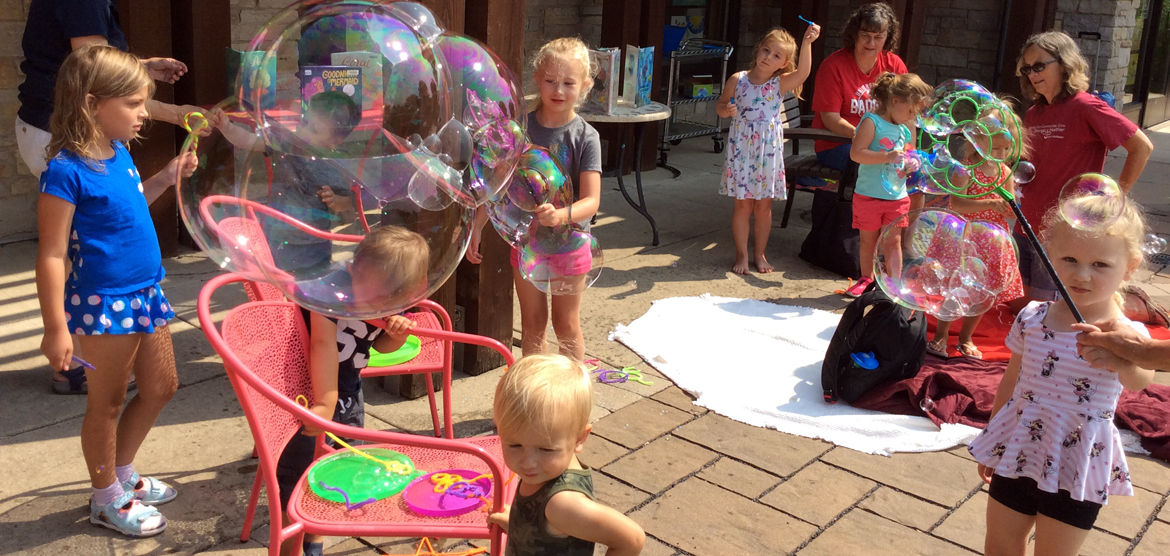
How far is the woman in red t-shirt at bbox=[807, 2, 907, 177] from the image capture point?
19.6ft

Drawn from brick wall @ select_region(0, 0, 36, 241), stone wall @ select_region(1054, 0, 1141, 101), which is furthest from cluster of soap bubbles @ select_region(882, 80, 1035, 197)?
stone wall @ select_region(1054, 0, 1141, 101)

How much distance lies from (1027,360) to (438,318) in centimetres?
188

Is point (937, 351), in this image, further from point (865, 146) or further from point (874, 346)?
point (865, 146)

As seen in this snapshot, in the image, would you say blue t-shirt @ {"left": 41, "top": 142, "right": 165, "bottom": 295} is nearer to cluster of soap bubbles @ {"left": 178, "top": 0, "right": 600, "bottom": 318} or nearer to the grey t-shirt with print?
cluster of soap bubbles @ {"left": 178, "top": 0, "right": 600, "bottom": 318}

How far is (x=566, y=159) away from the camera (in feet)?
11.5

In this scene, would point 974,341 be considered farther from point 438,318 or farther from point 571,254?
point 438,318

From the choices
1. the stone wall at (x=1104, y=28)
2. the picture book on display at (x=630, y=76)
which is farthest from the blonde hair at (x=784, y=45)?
the stone wall at (x=1104, y=28)

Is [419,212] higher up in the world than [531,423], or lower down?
higher up

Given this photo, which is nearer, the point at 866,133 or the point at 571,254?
the point at 571,254

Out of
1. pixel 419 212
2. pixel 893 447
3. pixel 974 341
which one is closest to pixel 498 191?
pixel 419 212

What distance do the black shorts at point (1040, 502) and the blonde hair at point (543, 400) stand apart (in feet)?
4.17

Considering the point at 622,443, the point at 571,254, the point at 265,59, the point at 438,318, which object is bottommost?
the point at 622,443

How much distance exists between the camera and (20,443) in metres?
3.34

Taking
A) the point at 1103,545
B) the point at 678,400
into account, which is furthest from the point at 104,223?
the point at 1103,545
